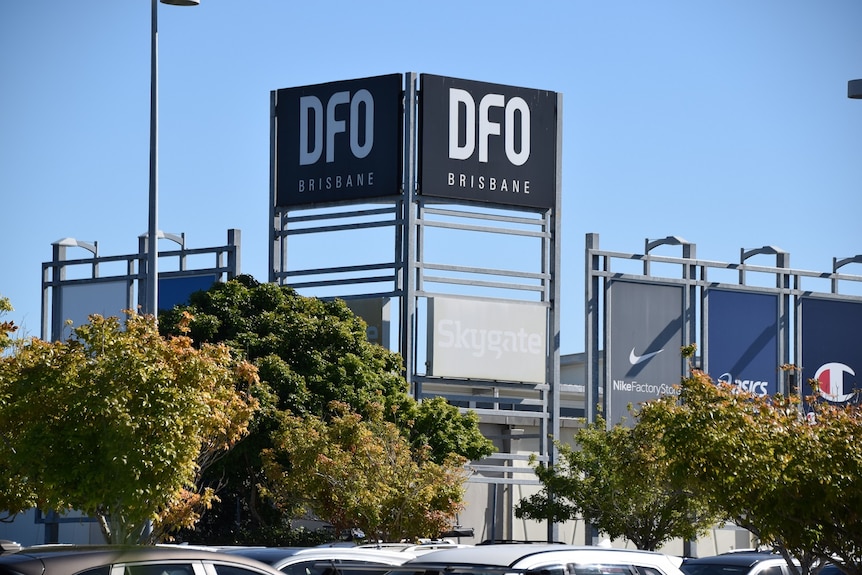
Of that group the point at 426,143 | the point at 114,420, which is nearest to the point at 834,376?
the point at 426,143

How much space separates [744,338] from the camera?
45.7m

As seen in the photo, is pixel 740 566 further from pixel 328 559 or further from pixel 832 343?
pixel 832 343

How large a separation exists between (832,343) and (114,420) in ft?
107

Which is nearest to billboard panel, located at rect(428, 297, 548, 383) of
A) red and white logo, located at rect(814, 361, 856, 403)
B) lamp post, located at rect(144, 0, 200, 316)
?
red and white logo, located at rect(814, 361, 856, 403)

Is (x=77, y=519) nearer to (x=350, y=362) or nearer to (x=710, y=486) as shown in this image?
(x=350, y=362)

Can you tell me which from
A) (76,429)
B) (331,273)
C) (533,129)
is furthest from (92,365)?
(533,129)

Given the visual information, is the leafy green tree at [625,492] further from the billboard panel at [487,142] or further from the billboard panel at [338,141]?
the billboard panel at [338,141]

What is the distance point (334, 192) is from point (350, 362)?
Answer: 297 inches

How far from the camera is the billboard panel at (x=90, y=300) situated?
4566 centimetres

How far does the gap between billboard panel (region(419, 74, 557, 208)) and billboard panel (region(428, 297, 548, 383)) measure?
3.13 m

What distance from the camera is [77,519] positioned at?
4162 centimetres

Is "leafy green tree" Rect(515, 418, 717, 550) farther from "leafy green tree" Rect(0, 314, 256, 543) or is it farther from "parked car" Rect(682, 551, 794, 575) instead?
"leafy green tree" Rect(0, 314, 256, 543)

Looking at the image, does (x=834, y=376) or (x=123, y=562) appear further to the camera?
(x=834, y=376)

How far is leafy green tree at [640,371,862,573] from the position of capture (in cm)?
1758
